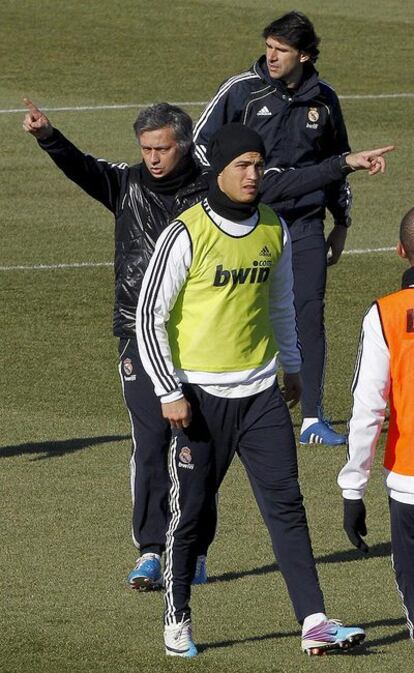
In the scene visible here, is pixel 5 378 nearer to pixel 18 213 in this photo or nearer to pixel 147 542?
pixel 147 542

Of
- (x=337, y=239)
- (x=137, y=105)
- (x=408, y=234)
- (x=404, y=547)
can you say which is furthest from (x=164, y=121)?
(x=137, y=105)

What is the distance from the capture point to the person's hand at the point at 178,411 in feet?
24.4

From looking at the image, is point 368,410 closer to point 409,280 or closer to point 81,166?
point 409,280

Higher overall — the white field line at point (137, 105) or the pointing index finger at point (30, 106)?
the pointing index finger at point (30, 106)

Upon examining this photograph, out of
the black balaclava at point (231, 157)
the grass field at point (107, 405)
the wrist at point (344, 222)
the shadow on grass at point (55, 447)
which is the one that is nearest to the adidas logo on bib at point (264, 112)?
the wrist at point (344, 222)

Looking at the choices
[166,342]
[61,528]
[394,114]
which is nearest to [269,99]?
[61,528]

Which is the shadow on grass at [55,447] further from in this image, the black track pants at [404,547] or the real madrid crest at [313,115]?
the black track pants at [404,547]

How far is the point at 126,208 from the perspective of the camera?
877cm

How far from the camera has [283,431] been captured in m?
7.63

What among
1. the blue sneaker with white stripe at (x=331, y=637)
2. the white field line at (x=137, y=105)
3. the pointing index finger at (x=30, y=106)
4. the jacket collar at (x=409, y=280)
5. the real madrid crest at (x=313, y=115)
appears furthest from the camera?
the white field line at (x=137, y=105)

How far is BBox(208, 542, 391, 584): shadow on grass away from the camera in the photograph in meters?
8.88

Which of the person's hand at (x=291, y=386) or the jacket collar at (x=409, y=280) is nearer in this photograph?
the jacket collar at (x=409, y=280)

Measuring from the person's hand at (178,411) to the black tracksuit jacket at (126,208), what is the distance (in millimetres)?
1317

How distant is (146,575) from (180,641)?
1.13 meters
